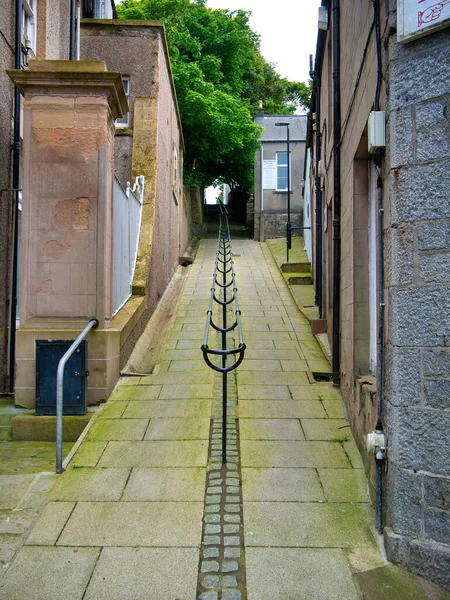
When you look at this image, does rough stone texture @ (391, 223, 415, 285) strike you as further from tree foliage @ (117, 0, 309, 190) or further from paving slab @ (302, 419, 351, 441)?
tree foliage @ (117, 0, 309, 190)

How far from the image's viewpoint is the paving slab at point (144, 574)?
279 cm

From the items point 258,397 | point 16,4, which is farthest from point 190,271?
point 258,397

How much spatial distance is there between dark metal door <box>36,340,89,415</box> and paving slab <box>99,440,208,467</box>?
81 cm

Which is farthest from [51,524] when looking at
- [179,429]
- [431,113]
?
[431,113]

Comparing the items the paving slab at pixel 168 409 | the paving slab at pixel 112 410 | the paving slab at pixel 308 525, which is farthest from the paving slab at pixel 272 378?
the paving slab at pixel 308 525

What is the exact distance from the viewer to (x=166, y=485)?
389 centimetres

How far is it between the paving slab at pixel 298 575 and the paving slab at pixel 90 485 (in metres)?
1.21

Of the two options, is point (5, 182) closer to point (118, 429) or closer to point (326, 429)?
point (118, 429)

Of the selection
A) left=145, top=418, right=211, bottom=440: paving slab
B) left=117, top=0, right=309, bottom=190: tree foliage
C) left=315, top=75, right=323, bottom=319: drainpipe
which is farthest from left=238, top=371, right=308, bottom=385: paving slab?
left=117, top=0, right=309, bottom=190: tree foliage

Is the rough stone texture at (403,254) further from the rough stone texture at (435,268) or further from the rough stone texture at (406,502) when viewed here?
the rough stone texture at (406,502)

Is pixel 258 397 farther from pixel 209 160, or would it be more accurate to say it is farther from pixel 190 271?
pixel 209 160

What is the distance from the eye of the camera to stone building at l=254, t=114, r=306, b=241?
2160 centimetres

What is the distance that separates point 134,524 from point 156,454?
954 millimetres

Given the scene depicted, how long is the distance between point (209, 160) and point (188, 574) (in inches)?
878
